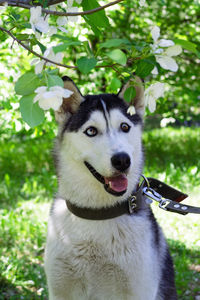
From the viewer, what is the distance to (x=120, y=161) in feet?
6.80

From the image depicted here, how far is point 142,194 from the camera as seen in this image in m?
2.58

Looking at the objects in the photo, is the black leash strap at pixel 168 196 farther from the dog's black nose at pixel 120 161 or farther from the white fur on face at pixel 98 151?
the dog's black nose at pixel 120 161

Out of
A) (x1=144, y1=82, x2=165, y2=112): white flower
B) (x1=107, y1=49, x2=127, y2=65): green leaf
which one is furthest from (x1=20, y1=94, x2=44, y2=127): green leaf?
(x1=144, y1=82, x2=165, y2=112): white flower

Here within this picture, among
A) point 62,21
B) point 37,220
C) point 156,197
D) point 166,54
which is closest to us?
point 166,54

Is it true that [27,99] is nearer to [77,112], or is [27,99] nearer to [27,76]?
[27,76]

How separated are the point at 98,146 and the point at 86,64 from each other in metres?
0.95

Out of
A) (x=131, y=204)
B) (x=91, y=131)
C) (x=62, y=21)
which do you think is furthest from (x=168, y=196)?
(x=62, y=21)

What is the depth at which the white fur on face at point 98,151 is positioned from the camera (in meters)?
2.15

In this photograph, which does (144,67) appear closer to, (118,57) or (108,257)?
(118,57)

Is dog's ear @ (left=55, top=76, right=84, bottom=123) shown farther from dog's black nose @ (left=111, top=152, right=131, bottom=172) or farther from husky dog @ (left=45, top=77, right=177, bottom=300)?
dog's black nose @ (left=111, top=152, right=131, bottom=172)

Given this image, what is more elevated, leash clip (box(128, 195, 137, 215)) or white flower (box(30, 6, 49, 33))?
white flower (box(30, 6, 49, 33))

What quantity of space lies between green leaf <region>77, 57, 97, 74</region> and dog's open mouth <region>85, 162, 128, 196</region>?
103 cm

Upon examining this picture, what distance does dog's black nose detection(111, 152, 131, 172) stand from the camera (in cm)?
207

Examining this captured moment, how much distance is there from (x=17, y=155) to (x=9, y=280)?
15.1ft
